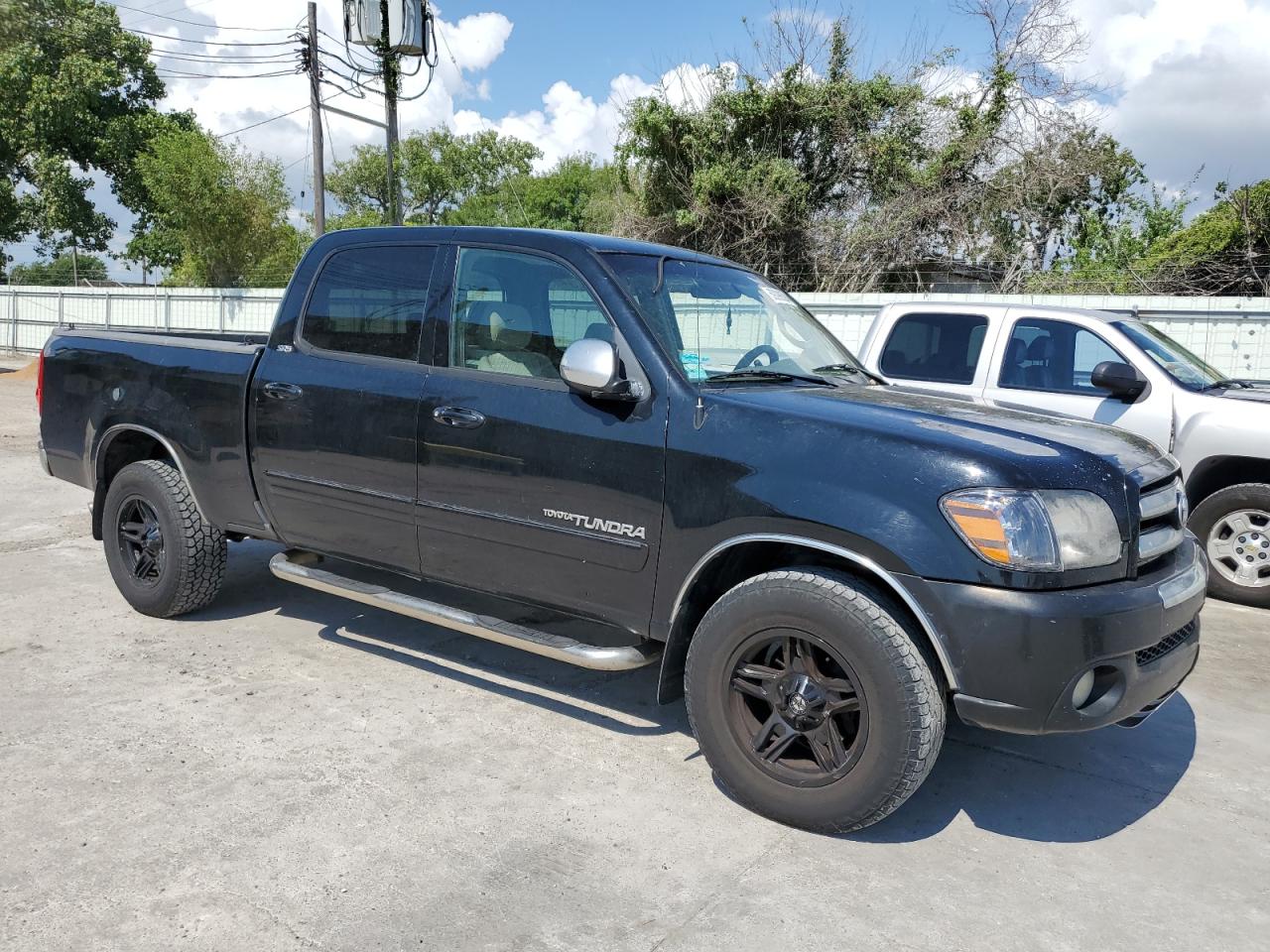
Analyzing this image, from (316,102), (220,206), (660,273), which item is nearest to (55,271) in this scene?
(220,206)

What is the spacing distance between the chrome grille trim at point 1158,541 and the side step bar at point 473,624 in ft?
5.47

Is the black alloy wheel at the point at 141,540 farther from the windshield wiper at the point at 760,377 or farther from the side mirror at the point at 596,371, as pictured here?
the windshield wiper at the point at 760,377

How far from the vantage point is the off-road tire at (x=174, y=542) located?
201 inches

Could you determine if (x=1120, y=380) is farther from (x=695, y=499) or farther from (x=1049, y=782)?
(x=695, y=499)

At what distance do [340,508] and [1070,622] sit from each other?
297cm

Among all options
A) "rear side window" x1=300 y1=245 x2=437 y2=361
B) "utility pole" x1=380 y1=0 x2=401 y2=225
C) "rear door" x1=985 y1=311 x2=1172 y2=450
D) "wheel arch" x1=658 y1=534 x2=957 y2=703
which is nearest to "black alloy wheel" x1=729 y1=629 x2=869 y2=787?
"wheel arch" x1=658 y1=534 x2=957 y2=703

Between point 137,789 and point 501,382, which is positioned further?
point 501,382

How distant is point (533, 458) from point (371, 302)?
1.27 meters

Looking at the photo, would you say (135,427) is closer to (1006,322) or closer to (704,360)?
(704,360)

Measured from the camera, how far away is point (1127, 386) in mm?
6367

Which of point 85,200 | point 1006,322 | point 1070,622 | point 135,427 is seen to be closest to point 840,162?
point 1006,322

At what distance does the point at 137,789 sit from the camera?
348cm

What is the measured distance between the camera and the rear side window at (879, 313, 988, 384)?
7043 millimetres

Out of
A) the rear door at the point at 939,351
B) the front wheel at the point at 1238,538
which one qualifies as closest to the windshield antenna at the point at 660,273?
the rear door at the point at 939,351
